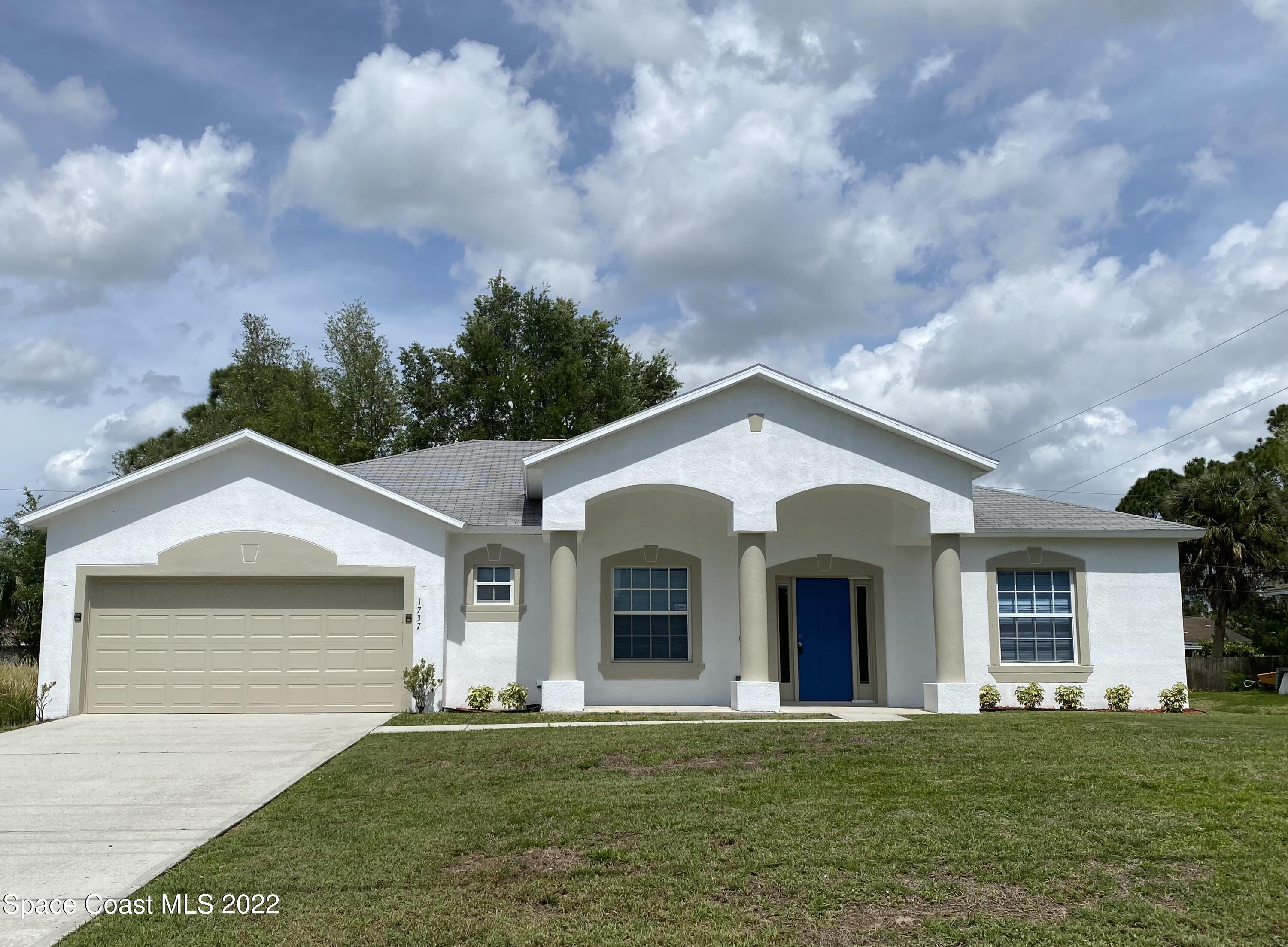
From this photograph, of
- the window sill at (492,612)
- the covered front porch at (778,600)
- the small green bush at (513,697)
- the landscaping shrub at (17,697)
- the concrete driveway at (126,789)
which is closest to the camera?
the concrete driveway at (126,789)

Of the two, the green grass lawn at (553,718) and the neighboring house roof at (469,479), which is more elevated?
the neighboring house roof at (469,479)

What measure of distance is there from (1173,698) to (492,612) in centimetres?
1239

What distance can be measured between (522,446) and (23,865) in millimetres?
17423

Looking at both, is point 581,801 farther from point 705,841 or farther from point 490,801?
point 705,841

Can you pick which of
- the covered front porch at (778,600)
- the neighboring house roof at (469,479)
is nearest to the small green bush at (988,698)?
the covered front porch at (778,600)

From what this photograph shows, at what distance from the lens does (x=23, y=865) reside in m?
7.45

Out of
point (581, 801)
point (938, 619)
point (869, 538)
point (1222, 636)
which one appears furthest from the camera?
point (1222, 636)

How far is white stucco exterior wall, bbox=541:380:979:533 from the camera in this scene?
1753 cm

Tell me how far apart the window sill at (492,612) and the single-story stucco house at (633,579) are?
0.04 m

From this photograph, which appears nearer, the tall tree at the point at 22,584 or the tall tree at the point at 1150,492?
the tall tree at the point at 22,584

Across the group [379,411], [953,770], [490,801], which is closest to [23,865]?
[490,801]

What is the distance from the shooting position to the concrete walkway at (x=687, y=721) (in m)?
14.7

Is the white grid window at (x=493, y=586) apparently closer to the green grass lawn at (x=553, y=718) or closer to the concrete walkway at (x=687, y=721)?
the green grass lawn at (x=553, y=718)

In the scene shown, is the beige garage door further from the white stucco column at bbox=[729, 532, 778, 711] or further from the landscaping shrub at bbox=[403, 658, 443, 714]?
the white stucco column at bbox=[729, 532, 778, 711]
